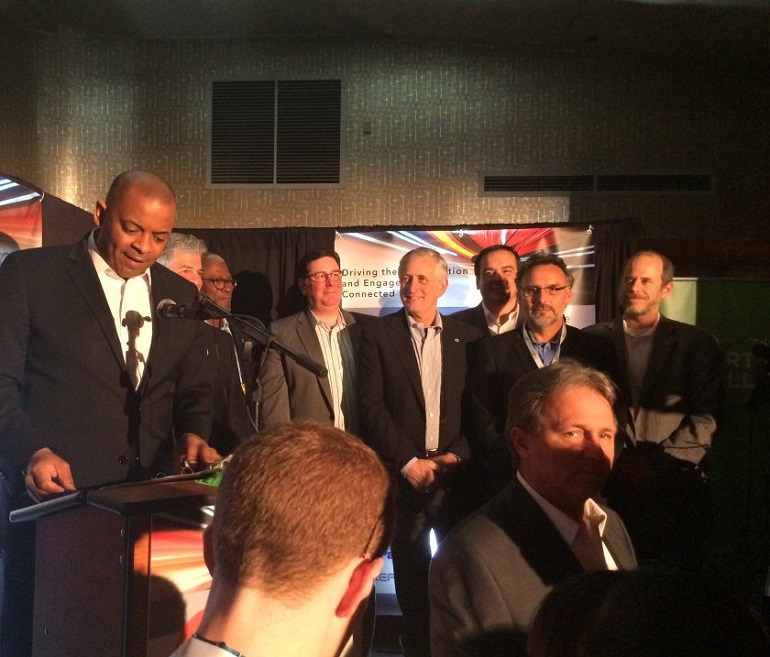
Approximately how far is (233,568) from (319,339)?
3.18 m

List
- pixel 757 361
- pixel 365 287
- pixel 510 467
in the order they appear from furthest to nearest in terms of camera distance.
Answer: pixel 365 287 < pixel 757 361 < pixel 510 467

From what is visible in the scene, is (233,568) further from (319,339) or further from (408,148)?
(408,148)

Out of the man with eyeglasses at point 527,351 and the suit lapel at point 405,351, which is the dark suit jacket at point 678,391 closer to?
the man with eyeglasses at point 527,351

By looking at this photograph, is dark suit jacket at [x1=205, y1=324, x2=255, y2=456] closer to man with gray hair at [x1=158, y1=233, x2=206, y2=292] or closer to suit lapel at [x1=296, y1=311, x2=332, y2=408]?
suit lapel at [x1=296, y1=311, x2=332, y2=408]

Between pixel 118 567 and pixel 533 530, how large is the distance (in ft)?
2.82

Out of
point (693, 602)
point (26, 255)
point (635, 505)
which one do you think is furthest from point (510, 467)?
point (693, 602)

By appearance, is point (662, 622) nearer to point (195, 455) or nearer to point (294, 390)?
point (195, 455)

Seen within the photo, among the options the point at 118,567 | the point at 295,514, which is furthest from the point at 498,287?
the point at 295,514

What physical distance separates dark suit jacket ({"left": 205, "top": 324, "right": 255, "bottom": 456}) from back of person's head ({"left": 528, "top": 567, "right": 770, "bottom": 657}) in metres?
1.85

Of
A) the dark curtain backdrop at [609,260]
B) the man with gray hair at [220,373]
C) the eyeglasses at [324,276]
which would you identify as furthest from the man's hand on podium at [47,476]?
the dark curtain backdrop at [609,260]

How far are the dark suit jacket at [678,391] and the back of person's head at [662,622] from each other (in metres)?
2.83

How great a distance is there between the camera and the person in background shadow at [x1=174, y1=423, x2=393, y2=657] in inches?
36.1

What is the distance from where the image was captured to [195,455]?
2162 millimetres

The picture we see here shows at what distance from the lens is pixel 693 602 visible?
70 cm
